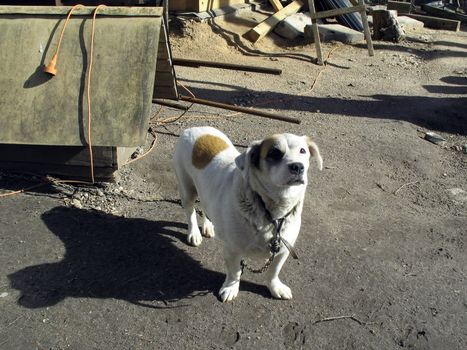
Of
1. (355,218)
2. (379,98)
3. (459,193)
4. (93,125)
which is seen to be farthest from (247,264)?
(379,98)

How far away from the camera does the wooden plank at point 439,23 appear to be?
14.6m

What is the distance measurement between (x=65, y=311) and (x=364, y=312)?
2.22 metres

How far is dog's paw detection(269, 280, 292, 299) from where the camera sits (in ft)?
11.8

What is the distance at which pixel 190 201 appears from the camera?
4.14m

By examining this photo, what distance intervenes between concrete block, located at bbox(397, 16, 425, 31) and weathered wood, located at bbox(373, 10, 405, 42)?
4.93ft

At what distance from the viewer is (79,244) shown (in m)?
4.12

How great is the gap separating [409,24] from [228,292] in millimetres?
13088

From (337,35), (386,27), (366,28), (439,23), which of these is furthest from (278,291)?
(439,23)

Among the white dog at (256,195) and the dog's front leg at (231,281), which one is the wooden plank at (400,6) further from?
the dog's front leg at (231,281)

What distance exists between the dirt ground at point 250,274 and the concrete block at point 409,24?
7786mm

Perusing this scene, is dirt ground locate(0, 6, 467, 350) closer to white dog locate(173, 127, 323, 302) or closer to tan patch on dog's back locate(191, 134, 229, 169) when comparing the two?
white dog locate(173, 127, 323, 302)

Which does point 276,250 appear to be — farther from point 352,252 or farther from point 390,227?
point 390,227

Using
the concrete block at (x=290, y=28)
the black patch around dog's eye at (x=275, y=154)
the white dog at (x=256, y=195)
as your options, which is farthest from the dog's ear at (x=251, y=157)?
the concrete block at (x=290, y=28)

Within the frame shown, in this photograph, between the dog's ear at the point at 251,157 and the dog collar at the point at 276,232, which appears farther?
the dog collar at the point at 276,232
